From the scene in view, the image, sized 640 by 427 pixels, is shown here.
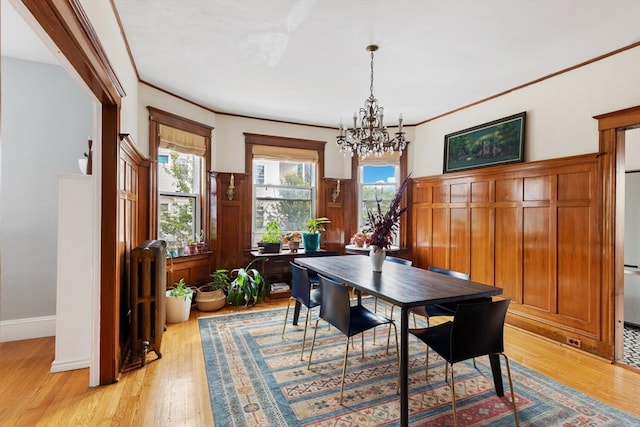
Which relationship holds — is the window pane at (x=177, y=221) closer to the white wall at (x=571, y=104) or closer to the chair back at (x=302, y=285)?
the chair back at (x=302, y=285)

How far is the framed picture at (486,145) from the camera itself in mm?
3854

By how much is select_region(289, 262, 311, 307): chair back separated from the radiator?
1.22m

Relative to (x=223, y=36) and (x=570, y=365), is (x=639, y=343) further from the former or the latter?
(x=223, y=36)

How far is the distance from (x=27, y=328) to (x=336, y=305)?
10.4ft

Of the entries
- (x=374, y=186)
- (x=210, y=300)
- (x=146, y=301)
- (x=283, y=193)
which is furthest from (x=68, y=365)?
(x=374, y=186)

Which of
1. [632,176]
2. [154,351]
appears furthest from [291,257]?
[632,176]

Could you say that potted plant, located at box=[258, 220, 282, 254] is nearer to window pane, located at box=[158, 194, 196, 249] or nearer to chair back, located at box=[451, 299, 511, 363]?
window pane, located at box=[158, 194, 196, 249]

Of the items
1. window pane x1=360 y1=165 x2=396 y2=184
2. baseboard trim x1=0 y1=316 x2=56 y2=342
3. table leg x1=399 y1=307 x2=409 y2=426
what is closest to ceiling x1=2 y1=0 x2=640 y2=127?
window pane x1=360 y1=165 x2=396 y2=184

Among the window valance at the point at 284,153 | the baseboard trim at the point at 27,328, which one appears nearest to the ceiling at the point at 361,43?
the window valance at the point at 284,153

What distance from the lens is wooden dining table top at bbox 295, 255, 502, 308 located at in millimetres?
2152

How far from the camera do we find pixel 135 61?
3.29 meters

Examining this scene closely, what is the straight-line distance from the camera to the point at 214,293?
4324 mm

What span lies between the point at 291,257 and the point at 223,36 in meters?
3.01

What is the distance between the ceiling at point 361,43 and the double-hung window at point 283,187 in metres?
1.13
